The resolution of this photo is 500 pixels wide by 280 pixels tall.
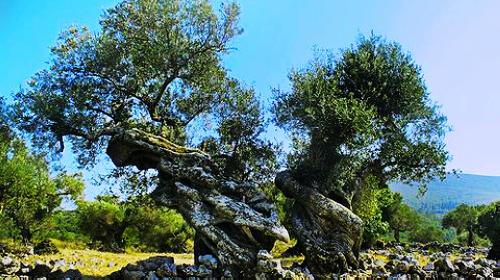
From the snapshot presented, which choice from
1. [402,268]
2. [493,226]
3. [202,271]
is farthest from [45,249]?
[493,226]

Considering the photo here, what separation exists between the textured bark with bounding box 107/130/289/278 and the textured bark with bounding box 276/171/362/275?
1750mm

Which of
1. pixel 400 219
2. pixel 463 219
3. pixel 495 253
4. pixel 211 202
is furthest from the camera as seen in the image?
pixel 463 219

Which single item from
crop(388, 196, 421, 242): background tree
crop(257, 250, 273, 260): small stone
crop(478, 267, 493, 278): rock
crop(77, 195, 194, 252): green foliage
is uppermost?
crop(388, 196, 421, 242): background tree

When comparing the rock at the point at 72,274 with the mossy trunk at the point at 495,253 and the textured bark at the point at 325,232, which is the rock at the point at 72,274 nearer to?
the textured bark at the point at 325,232

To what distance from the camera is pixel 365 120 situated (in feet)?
69.1

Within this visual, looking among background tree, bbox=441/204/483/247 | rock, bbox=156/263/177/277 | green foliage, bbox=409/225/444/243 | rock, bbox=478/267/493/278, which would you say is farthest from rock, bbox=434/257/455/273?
background tree, bbox=441/204/483/247

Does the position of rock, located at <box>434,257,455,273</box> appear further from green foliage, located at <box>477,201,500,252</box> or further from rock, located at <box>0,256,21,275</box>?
rock, located at <box>0,256,21,275</box>

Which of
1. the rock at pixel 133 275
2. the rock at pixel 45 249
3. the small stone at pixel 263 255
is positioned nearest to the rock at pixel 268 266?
Answer: the small stone at pixel 263 255

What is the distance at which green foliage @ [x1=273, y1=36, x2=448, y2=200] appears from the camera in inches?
850

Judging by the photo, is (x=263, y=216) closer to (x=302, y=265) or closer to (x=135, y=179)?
(x=302, y=265)

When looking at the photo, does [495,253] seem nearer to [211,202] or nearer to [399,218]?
[211,202]

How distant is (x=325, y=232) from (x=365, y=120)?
5943 mm

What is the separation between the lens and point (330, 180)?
70.9 ft

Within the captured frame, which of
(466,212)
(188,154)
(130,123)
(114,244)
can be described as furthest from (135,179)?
(466,212)
